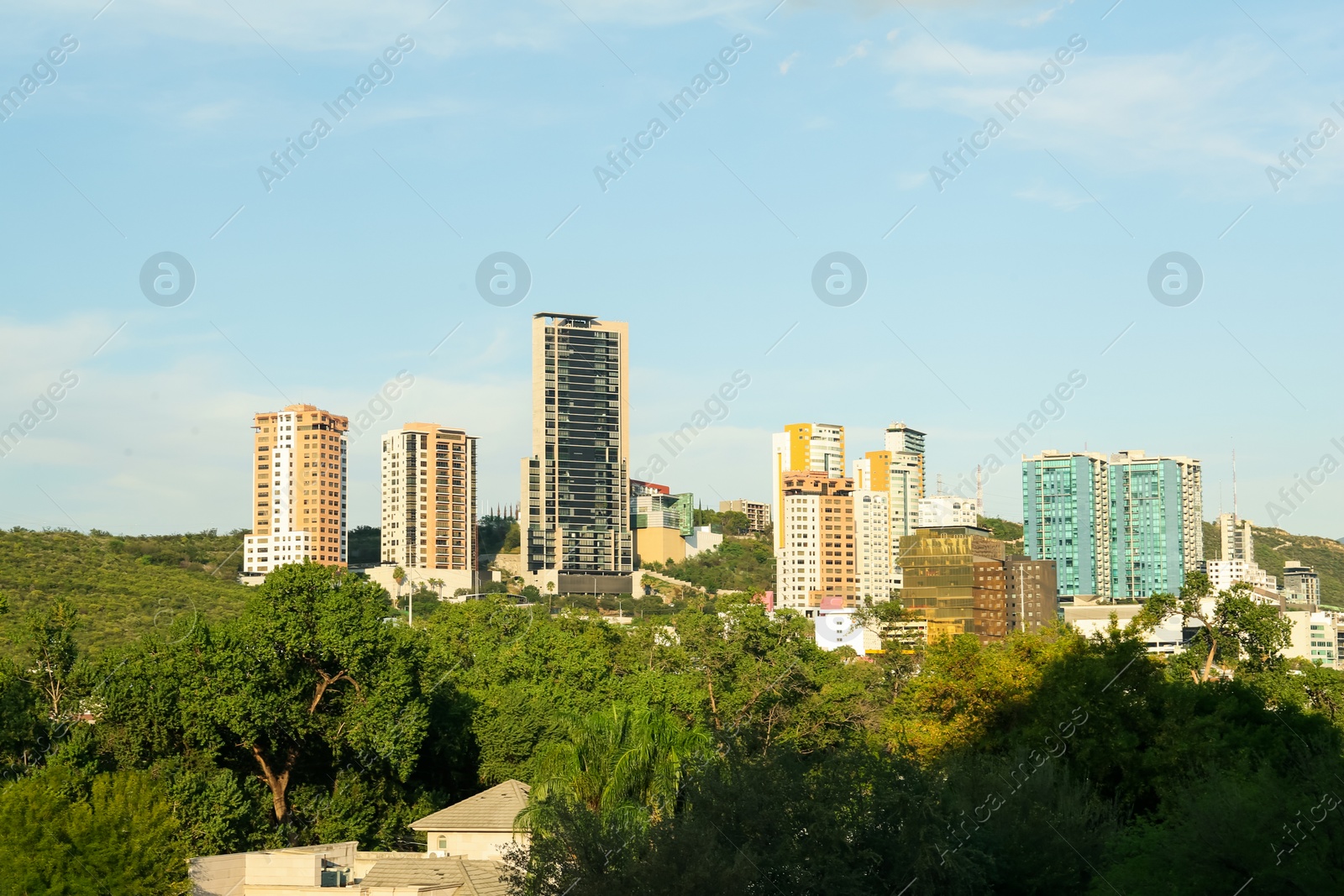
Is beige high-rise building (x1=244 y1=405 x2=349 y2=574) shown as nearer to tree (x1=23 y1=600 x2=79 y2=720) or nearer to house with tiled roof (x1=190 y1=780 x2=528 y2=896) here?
tree (x1=23 y1=600 x2=79 y2=720)

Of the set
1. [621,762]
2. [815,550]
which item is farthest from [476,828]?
[815,550]

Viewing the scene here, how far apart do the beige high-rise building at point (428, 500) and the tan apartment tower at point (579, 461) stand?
355 inches

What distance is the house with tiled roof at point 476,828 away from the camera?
31422 mm

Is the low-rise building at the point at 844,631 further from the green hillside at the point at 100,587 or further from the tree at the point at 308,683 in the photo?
the tree at the point at 308,683

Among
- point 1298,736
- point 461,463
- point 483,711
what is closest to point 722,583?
point 461,463

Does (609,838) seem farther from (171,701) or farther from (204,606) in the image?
(204,606)

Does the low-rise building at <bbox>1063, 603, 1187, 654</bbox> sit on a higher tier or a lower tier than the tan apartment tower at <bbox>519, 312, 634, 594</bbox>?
lower

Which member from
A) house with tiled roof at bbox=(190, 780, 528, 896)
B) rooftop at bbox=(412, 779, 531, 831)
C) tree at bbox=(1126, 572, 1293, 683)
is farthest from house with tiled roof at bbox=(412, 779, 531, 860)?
tree at bbox=(1126, 572, 1293, 683)

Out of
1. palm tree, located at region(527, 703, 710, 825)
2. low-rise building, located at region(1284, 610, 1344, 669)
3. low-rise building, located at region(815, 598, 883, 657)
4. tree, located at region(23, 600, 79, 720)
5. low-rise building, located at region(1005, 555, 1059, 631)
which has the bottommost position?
low-rise building, located at region(1284, 610, 1344, 669)

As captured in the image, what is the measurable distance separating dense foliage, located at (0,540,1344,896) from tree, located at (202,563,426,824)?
0.25ft

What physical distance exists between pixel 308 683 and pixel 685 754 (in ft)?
46.5

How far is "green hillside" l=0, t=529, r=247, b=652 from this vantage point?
232 ft

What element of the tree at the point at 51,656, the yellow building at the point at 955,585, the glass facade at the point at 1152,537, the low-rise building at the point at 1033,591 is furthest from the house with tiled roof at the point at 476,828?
the glass facade at the point at 1152,537

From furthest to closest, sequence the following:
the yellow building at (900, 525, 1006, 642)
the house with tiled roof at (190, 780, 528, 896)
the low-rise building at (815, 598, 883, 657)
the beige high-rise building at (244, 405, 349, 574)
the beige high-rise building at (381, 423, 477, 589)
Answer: the beige high-rise building at (381, 423, 477, 589), the beige high-rise building at (244, 405, 349, 574), the low-rise building at (815, 598, 883, 657), the yellow building at (900, 525, 1006, 642), the house with tiled roof at (190, 780, 528, 896)
